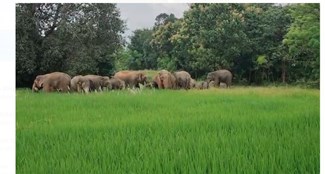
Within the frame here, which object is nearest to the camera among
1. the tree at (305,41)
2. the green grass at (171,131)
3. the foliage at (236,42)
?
the green grass at (171,131)

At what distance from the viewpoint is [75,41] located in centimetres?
378

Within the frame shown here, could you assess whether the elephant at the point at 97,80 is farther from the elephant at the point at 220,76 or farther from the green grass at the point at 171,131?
the elephant at the point at 220,76

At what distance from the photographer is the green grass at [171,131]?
10.5 feet

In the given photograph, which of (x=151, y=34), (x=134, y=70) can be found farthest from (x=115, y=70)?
(x=151, y=34)

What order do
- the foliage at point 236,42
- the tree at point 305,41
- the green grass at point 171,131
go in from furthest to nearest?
the foliage at point 236,42 → the tree at point 305,41 → the green grass at point 171,131

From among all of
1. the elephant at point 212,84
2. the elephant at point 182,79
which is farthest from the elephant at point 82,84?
the elephant at point 212,84

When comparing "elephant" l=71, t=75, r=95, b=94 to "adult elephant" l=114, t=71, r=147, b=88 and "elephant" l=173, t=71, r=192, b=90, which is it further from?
"elephant" l=173, t=71, r=192, b=90

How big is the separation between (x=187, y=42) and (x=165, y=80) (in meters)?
0.34

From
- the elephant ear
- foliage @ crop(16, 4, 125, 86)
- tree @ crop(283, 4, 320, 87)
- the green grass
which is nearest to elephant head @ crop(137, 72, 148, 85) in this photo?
the green grass

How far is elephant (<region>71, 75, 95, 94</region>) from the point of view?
12.4 feet

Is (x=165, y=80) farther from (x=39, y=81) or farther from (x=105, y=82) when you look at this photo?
(x=39, y=81)

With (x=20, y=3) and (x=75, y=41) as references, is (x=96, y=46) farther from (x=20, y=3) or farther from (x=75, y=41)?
(x=20, y=3)

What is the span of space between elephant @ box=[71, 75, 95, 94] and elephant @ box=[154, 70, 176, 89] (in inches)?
19.4

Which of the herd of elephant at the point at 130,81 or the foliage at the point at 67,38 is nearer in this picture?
the foliage at the point at 67,38
